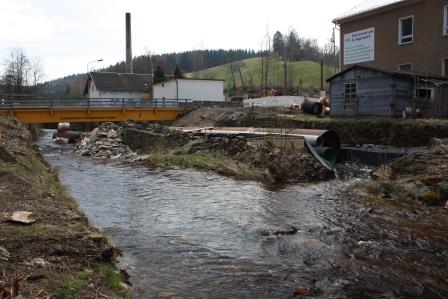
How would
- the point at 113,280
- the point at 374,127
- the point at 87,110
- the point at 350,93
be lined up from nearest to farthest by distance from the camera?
the point at 113,280
the point at 374,127
the point at 350,93
the point at 87,110

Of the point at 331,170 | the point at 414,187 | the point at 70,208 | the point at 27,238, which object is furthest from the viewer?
the point at 331,170

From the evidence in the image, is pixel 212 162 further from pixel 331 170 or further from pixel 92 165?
pixel 92 165

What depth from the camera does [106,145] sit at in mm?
29031

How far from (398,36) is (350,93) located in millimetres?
6015

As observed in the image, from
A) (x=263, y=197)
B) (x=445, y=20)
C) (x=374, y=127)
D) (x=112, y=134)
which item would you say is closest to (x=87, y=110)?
(x=112, y=134)

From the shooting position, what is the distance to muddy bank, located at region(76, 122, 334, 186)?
61.1 ft

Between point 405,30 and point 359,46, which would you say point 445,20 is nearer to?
point 405,30

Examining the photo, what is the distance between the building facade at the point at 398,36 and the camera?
2806 centimetres

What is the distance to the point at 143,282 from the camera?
720cm

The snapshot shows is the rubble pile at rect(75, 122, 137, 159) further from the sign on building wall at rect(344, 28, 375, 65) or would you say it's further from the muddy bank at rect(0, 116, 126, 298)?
the sign on building wall at rect(344, 28, 375, 65)

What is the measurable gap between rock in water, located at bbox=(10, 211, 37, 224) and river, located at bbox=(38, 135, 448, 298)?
67.8 inches

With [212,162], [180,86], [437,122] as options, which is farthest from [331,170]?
[180,86]

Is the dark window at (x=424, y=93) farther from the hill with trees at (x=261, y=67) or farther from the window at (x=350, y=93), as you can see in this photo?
the hill with trees at (x=261, y=67)

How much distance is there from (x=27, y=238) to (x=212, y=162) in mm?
13900
